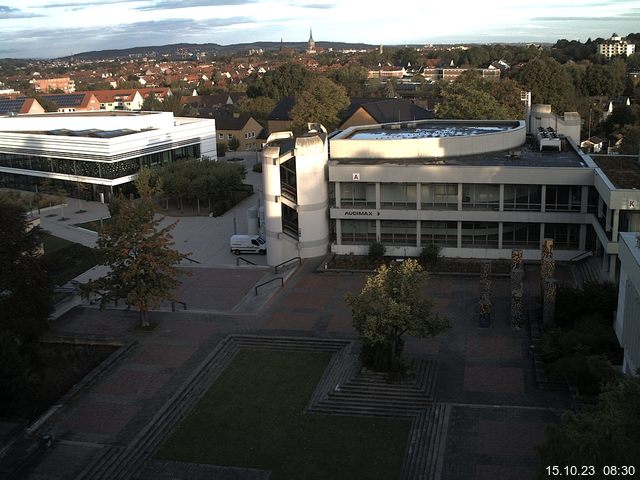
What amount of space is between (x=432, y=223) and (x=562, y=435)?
24.7 meters

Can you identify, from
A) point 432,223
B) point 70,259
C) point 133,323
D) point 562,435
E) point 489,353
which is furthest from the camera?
point 70,259

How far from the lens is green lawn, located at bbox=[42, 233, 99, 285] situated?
126 ft

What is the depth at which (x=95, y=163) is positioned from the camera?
58.5m

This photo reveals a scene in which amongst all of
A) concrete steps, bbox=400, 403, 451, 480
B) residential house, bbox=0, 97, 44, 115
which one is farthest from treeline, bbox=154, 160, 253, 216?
residential house, bbox=0, 97, 44, 115

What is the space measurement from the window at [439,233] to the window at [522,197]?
2.96 m

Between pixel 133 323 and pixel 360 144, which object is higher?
pixel 360 144

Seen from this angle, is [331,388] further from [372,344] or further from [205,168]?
[205,168]

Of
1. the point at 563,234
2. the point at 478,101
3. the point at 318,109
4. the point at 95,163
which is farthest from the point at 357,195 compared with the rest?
the point at 318,109

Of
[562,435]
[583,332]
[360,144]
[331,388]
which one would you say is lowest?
[331,388]

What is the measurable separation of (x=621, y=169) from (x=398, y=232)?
11545 mm

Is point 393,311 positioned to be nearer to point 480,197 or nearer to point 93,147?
point 480,197

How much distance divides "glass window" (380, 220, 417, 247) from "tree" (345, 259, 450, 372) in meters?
13.4

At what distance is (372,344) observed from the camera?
23.6 meters

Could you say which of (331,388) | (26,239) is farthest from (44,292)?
(331,388)
